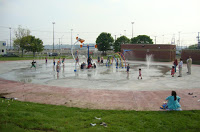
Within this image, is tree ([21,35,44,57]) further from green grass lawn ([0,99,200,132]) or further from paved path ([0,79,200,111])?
green grass lawn ([0,99,200,132])

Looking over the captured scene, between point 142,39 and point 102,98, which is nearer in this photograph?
point 102,98

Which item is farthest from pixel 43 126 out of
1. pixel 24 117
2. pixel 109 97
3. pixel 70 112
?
pixel 109 97

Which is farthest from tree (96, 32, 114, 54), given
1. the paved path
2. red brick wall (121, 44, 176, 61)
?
the paved path

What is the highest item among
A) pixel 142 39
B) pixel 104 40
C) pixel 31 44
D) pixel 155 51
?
pixel 142 39

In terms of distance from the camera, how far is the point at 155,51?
51.6 metres

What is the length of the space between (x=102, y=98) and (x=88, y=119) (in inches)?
152

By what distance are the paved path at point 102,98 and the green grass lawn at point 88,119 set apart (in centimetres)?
109

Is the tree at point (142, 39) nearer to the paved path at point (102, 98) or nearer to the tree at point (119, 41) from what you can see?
the tree at point (119, 41)

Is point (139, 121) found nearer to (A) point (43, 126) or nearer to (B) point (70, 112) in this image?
(B) point (70, 112)

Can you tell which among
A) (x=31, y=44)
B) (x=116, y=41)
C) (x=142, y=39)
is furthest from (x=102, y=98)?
(x=142, y=39)

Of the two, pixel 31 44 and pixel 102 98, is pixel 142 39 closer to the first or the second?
pixel 31 44

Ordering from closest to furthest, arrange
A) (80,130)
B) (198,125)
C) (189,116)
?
(80,130) → (198,125) → (189,116)

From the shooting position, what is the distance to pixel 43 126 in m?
6.82

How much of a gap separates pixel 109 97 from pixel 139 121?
442 centimetres
